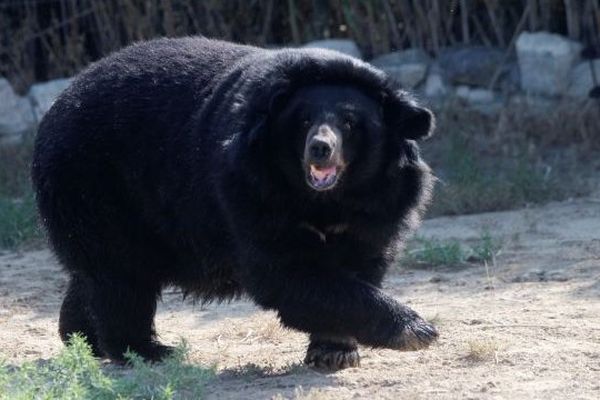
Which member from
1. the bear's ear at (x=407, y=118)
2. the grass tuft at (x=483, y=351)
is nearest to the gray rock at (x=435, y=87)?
the bear's ear at (x=407, y=118)

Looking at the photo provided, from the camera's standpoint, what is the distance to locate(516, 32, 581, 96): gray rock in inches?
436

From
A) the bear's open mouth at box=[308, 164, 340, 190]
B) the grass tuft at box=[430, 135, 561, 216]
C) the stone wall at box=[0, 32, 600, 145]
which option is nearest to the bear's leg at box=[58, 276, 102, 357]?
the bear's open mouth at box=[308, 164, 340, 190]

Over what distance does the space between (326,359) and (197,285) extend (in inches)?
31.5

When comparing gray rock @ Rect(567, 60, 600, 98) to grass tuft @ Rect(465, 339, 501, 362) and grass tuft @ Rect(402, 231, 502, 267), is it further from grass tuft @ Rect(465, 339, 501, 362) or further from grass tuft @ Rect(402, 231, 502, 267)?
grass tuft @ Rect(465, 339, 501, 362)

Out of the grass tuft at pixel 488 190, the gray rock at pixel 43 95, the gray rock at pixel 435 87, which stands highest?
the gray rock at pixel 43 95

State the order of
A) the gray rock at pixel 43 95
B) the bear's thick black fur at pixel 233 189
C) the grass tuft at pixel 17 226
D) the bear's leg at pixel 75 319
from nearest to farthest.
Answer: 1. the bear's thick black fur at pixel 233 189
2. the bear's leg at pixel 75 319
3. the grass tuft at pixel 17 226
4. the gray rock at pixel 43 95

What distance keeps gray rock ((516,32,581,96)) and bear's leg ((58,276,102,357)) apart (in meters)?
5.26

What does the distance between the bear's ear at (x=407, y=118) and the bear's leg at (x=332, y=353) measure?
0.90 metres

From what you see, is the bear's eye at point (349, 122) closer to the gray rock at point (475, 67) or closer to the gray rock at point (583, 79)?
the gray rock at point (583, 79)

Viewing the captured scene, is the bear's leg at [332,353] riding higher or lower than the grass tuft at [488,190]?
higher

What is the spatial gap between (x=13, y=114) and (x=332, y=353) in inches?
262

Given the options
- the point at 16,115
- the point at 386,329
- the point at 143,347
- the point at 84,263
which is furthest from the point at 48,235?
the point at 16,115

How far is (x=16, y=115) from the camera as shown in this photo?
12.1 meters

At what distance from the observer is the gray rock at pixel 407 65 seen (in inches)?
450
